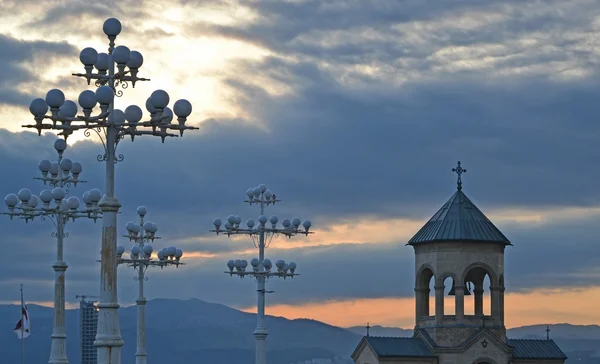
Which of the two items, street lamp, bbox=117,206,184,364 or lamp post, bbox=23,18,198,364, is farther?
street lamp, bbox=117,206,184,364

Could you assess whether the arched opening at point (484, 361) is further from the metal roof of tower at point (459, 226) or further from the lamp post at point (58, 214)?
the lamp post at point (58, 214)

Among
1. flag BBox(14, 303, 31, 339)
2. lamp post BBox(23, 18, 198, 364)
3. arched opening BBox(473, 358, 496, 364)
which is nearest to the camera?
lamp post BBox(23, 18, 198, 364)

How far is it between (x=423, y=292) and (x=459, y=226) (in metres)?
3.71

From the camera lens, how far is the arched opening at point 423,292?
228ft

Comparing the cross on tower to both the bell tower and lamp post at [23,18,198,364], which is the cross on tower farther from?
lamp post at [23,18,198,364]

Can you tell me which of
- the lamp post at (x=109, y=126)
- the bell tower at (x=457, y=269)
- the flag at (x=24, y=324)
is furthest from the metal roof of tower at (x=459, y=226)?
the lamp post at (x=109, y=126)

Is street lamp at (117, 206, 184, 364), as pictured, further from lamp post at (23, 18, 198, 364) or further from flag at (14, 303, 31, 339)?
lamp post at (23, 18, 198, 364)

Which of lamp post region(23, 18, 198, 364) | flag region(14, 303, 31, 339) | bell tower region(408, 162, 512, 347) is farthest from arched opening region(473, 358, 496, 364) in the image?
lamp post region(23, 18, 198, 364)

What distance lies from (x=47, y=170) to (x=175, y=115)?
1644 centimetres

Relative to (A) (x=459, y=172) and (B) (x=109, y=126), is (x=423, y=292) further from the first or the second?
(B) (x=109, y=126)

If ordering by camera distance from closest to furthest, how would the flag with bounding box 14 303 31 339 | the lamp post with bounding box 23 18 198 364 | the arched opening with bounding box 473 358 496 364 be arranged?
the lamp post with bounding box 23 18 198 364 → the flag with bounding box 14 303 31 339 → the arched opening with bounding box 473 358 496 364

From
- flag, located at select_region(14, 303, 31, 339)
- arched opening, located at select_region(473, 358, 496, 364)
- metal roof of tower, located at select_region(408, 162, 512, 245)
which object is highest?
metal roof of tower, located at select_region(408, 162, 512, 245)

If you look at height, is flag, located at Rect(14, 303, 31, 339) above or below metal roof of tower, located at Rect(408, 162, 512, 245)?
below

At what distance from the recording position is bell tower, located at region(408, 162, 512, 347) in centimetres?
6788
